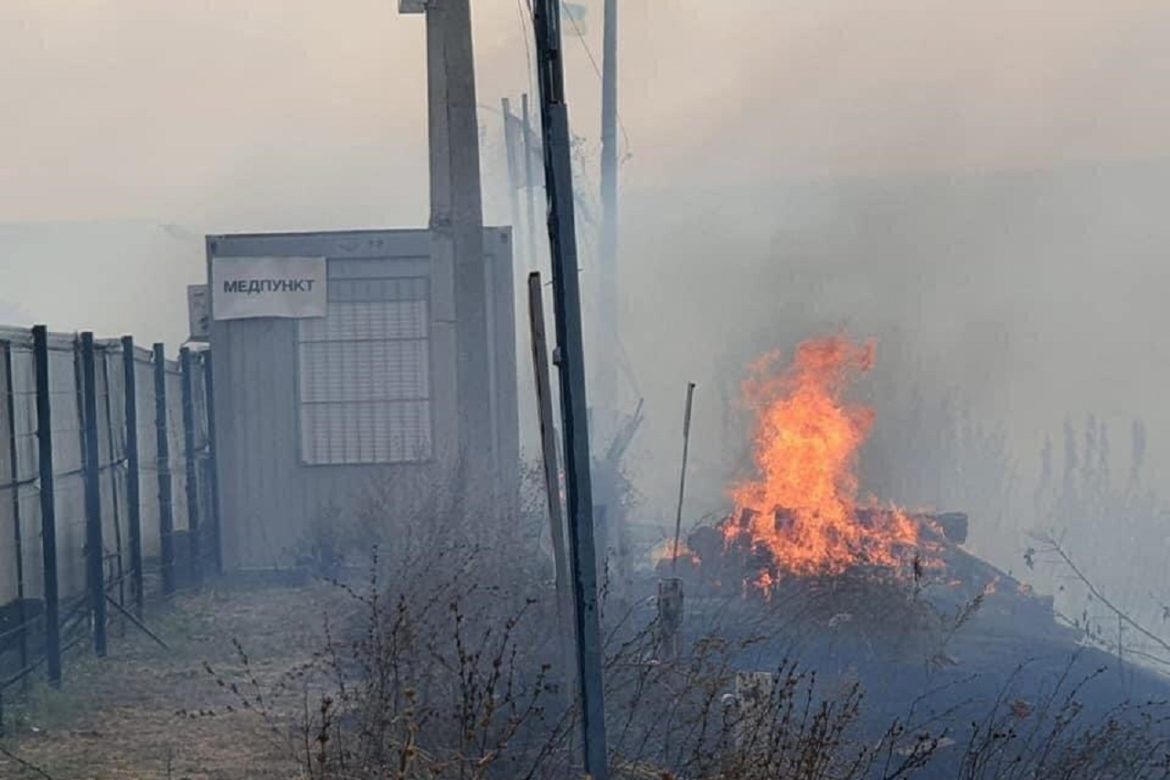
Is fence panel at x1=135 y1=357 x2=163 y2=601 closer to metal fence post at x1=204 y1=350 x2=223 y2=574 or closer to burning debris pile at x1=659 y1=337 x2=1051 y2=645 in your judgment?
metal fence post at x1=204 y1=350 x2=223 y2=574

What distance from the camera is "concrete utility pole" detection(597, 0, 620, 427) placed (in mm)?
23812

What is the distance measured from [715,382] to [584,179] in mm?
5542

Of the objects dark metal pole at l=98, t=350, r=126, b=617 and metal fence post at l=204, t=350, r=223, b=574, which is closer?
dark metal pole at l=98, t=350, r=126, b=617

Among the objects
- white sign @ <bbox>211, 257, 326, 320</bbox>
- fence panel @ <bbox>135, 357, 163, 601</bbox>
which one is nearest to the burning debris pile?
white sign @ <bbox>211, 257, 326, 320</bbox>

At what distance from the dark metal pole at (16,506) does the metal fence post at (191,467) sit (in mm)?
5225

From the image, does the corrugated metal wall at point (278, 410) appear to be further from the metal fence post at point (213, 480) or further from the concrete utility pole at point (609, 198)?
the concrete utility pole at point (609, 198)

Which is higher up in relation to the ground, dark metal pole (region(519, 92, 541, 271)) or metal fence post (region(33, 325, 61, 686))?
dark metal pole (region(519, 92, 541, 271))

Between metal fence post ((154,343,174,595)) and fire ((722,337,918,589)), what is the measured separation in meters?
5.41

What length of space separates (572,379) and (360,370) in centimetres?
1122

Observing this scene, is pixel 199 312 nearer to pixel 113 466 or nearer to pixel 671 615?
pixel 113 466

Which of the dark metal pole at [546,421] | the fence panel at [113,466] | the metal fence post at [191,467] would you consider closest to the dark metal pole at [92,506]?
the fence panel at [113,466]

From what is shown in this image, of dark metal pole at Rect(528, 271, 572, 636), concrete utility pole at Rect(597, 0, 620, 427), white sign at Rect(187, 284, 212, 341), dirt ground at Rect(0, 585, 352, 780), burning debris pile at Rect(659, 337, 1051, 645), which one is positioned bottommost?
dirt ground at Rect(0, 585, 352, 780)

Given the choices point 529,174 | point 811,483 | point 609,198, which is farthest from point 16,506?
point 529,174

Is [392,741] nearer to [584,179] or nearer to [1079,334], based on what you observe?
[584,179]
